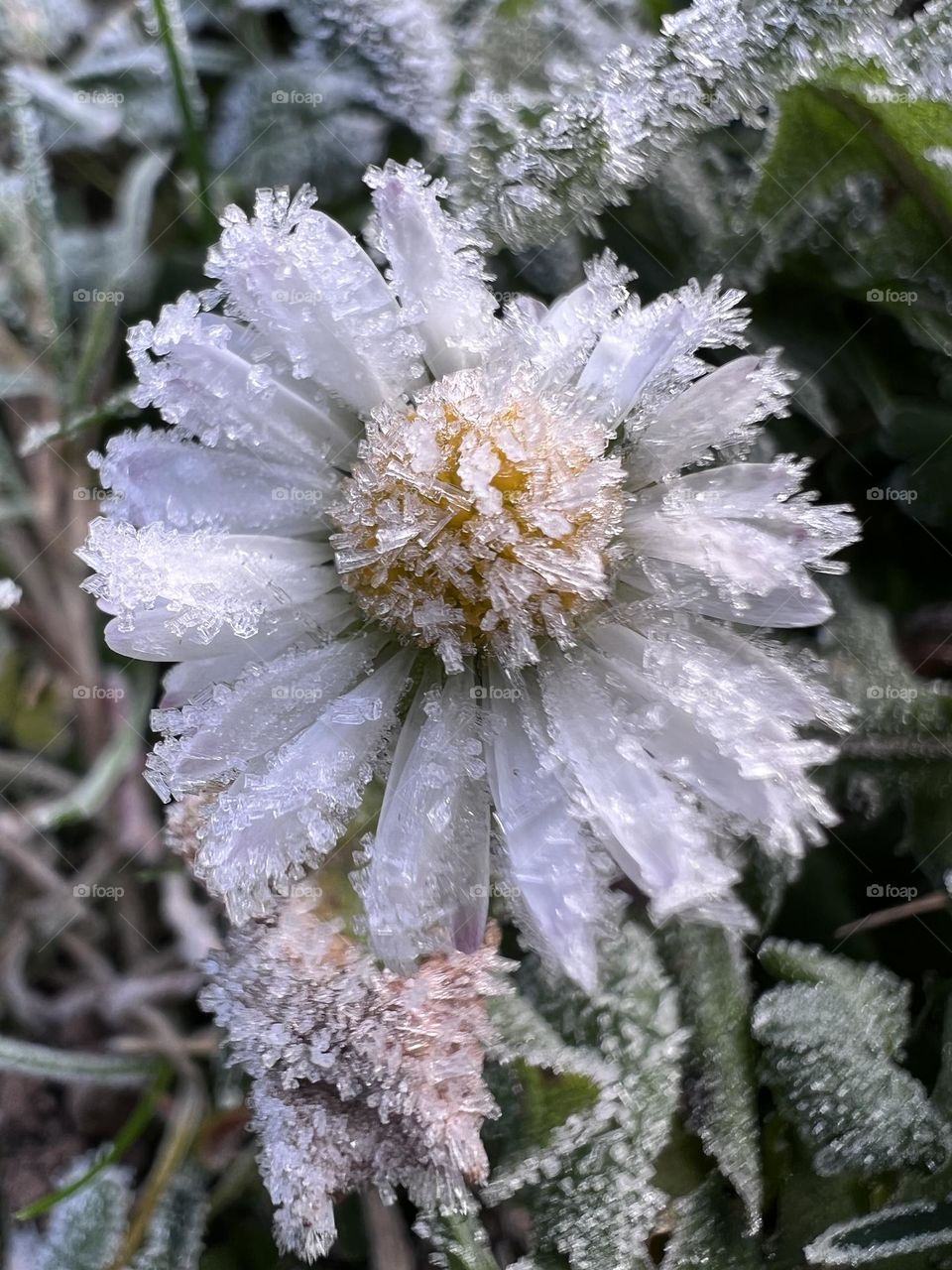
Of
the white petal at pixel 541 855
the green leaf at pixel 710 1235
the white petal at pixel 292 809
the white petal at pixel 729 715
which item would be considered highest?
the white petal at pixel 729 715

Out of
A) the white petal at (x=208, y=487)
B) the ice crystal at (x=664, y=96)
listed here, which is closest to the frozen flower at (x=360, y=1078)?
the white petal at (x=208, y=487)

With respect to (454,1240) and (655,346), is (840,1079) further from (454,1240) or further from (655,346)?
(655,346)

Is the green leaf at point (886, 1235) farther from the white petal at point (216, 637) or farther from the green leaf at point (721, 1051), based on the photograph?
the white petal at point (216, 637)

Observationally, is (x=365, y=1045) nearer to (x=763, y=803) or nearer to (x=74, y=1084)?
(x=763, y=803)

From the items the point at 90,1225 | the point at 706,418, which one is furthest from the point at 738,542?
the point at 90,1225

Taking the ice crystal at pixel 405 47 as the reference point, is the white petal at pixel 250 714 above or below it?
below

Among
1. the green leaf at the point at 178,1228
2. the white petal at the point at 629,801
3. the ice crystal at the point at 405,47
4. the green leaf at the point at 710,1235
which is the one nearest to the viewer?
the white petal at the point at 629,801

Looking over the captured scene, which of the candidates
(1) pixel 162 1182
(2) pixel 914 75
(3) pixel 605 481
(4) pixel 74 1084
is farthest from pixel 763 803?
(4) pixel 74 1084
